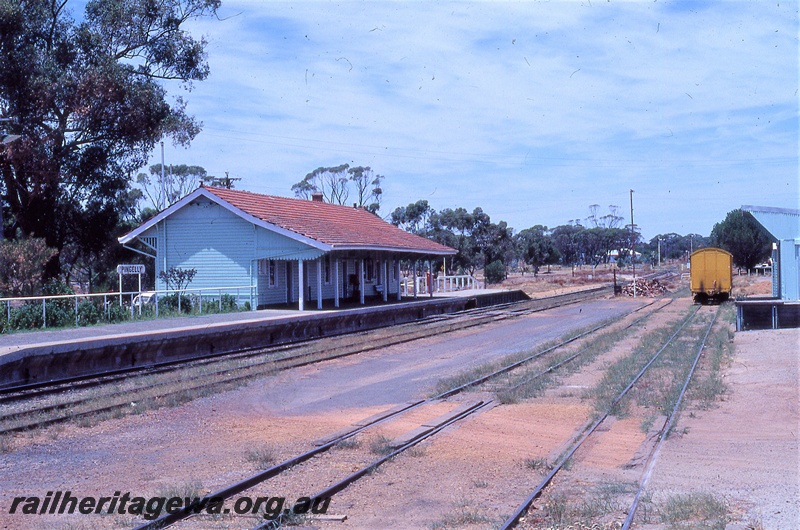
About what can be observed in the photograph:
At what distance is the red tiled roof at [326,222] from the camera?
28016 millimetres

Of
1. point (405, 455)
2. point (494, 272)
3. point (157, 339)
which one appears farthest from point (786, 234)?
point (494, 272)

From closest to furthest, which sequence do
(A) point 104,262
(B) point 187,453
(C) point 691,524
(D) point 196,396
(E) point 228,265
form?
(C) point 691,524 → (B) point 187,453 → (D) point 196,396 → (E) point 228,265 → (A) point 104,262

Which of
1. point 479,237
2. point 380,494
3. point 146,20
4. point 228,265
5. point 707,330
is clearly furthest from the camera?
point 479,237

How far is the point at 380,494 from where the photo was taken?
706cm

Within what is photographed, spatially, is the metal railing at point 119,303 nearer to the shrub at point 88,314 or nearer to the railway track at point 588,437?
the shrub at point 88,314

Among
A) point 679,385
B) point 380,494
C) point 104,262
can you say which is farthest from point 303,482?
point 104,262

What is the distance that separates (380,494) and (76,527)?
2.53 metres

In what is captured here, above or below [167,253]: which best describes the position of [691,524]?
below

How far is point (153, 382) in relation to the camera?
14.4 m

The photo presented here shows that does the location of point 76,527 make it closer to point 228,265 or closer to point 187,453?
point 187,453

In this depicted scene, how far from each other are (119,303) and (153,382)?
1046 centimetres

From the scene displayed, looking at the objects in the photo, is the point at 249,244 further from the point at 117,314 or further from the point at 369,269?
the point at 369,269

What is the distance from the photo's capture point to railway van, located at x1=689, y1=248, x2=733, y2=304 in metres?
38.9

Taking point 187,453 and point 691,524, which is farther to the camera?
point 187,453
